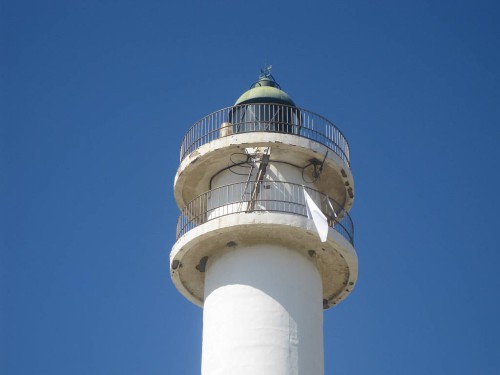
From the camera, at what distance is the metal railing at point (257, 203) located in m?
31.9

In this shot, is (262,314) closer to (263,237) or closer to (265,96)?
(263,237)

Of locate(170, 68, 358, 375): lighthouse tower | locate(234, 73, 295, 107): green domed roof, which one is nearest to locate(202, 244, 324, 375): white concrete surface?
locate(170, 68, 358, 375): lighthouse tower

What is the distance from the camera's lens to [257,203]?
3203cm

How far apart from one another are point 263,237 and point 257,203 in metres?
1.10

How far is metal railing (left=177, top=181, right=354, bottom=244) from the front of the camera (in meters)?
31.9

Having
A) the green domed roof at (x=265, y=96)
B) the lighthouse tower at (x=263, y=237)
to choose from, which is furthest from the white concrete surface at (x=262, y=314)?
the green domed roof at (x=265, y=96)

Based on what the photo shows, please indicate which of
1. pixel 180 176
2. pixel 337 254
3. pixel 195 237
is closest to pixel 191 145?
pixel 180 176

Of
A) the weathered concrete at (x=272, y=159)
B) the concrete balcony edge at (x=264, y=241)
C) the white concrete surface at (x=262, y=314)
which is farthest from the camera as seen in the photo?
the weathered concrete at (x=272, y=159)

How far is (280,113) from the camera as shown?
3397 centimetres

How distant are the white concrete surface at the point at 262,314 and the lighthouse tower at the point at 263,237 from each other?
0.09 feet

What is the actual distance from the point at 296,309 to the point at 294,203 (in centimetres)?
298

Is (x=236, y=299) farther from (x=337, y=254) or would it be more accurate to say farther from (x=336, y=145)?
(x=336, y=145)

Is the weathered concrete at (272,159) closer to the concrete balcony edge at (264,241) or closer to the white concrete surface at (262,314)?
the concrete balcony edge at (264,241)

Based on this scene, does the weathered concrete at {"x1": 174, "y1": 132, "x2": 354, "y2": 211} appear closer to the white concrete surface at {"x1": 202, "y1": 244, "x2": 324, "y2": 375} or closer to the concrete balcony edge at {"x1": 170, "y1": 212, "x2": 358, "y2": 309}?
the concrete balcony edge at {"x1": 170, "y1": 212, "x2": 358, "y2": 309}
